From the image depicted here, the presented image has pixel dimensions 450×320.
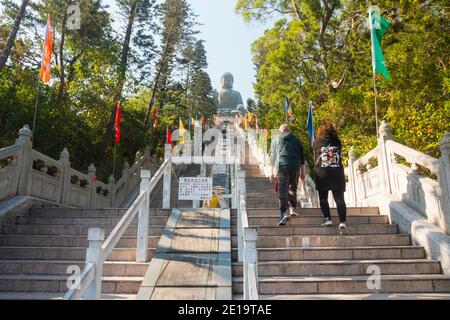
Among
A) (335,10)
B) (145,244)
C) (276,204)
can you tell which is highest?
(335,10)

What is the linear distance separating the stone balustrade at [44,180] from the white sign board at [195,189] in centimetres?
339

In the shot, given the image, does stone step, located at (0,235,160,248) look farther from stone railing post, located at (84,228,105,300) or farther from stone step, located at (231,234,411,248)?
stone railing post, located at (84,228,105,300)

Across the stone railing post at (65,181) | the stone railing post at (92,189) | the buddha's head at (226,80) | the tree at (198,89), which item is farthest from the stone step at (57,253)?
the buddha's head at (226,80)

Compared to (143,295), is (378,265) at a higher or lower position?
higher

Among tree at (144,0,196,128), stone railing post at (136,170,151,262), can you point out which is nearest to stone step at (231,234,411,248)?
stone railing post at (136,170,151,262)

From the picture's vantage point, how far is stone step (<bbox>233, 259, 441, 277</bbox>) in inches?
182

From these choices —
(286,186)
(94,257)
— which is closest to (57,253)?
(94,257)

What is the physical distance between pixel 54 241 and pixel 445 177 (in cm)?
633

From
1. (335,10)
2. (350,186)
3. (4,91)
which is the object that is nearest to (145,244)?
(350,186)

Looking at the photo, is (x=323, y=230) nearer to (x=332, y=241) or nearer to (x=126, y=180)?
(x=332, y=241)

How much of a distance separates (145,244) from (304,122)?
11.2 metres

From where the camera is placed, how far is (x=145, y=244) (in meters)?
5.00

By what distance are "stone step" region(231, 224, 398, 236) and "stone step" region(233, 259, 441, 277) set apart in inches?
38.7
